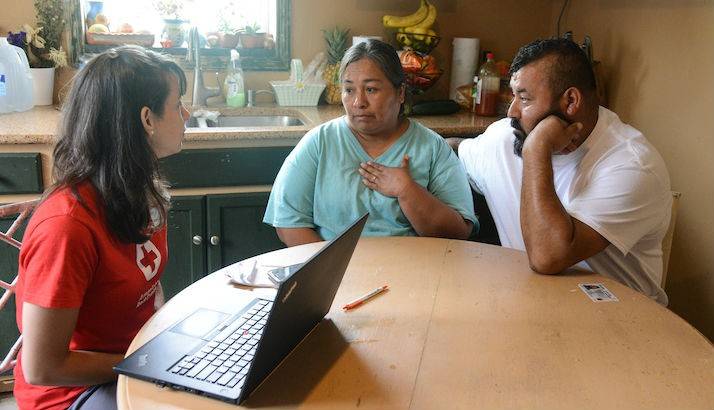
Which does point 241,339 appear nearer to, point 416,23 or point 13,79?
point 13,79

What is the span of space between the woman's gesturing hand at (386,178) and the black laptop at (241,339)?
618 millimetres

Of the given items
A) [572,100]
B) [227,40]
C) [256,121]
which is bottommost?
[256,121]

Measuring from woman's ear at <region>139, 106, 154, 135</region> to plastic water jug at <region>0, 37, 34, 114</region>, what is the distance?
1434 mm

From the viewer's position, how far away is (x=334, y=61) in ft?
9.50

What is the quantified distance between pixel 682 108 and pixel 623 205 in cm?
85

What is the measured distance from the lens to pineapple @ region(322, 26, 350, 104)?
9.30 feet

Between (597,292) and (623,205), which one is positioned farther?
(623,205)

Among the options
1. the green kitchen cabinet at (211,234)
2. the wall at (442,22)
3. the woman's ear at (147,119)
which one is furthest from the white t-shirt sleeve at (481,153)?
the woman's ear at (147,119)

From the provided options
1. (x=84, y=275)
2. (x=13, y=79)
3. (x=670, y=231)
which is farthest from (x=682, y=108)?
(x=13, y=79)

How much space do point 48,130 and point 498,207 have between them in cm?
149

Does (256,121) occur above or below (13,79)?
below

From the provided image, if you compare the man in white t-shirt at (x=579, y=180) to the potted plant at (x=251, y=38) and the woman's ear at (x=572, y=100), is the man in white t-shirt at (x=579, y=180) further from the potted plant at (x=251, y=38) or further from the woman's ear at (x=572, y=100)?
the potted plant at (x=251, y=38)

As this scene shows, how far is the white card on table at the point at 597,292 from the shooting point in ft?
4.46

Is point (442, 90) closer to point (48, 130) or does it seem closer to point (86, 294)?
point (48, 130)
